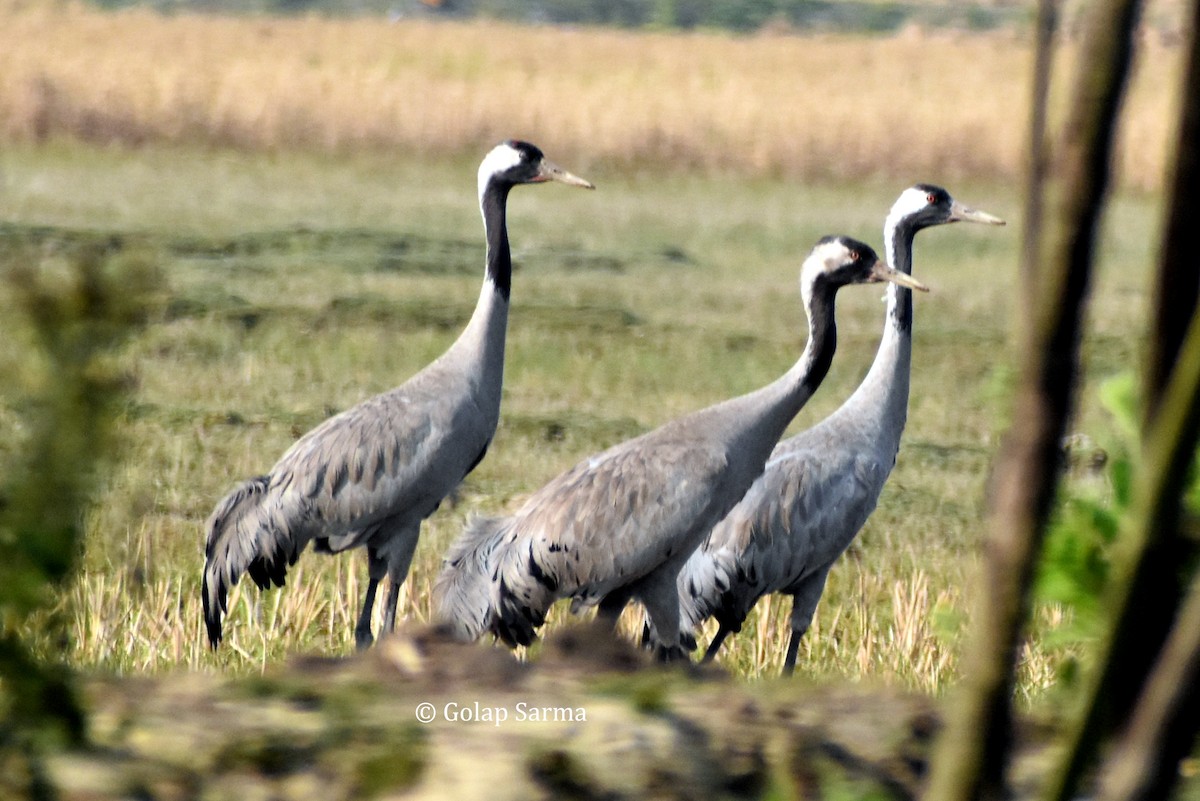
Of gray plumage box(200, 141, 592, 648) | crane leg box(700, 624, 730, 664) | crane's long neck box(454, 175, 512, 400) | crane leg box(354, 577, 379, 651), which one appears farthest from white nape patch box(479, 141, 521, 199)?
crane leg box(700, 624, 730, 664)

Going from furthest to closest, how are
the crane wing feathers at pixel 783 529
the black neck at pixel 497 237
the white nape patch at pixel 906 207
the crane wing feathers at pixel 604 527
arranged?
the white nape patch at pixel 906 207 → the black neck at pixel 497 237 → the crane wing feathers at pixel 783 529 → the crane wing feathers at pixel 604 527

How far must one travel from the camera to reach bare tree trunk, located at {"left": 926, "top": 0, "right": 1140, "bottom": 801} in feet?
4.47

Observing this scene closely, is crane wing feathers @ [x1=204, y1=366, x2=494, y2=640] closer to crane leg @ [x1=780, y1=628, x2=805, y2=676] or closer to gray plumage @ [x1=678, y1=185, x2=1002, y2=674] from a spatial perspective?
gray plumage @ [x1=678, y1=185, x2=1002, y2=674]

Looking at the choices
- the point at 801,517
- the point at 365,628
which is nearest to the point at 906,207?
the point at 801,517

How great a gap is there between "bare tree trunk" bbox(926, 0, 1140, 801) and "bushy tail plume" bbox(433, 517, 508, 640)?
10.9 ft

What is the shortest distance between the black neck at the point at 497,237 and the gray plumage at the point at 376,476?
95mm

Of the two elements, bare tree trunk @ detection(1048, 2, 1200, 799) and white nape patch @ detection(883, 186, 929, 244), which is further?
white nape patch @ detection(883, 186, 929, 244)

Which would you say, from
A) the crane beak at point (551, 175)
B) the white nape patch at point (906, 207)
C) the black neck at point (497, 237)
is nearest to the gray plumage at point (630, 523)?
the black neck at point (497, 237)

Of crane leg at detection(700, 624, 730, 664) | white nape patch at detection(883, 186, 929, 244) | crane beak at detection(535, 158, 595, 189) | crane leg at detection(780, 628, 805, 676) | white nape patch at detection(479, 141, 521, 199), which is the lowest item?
crane leg at detection(780, 628, 805, 676)

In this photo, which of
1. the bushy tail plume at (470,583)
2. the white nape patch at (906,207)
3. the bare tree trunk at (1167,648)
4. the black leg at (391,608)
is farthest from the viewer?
the white nape patch at (906,207)

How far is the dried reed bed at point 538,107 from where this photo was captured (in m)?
21.0

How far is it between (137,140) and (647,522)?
1780 centimetres

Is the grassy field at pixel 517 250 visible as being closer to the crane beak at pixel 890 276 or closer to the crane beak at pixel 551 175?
the crane beak at pixel 890 276

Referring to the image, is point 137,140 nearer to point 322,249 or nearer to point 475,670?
point 322,249
